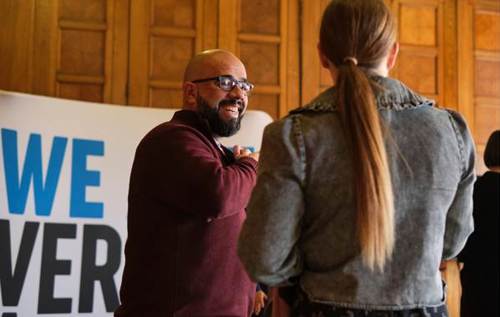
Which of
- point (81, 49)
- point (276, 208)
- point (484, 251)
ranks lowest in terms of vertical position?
point (484, 251)

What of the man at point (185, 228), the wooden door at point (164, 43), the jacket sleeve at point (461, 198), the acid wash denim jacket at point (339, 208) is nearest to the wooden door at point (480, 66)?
the wooden door at point (164, 43)

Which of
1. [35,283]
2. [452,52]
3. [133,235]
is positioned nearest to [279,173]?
[133,235]

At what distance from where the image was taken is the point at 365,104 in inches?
42.8

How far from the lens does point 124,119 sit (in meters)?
3.49

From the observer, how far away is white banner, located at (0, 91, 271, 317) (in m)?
3.15

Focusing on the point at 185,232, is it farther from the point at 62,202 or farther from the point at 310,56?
the point at 310,56

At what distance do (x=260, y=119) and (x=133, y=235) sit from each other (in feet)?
6.80

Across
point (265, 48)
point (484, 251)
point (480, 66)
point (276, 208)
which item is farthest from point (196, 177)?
point (480, 66)

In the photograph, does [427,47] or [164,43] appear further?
[427,47]

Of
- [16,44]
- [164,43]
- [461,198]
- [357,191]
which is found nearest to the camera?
[357,191]

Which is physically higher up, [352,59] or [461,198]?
[352,59]

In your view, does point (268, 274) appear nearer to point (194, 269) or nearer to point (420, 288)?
point (420, 288)

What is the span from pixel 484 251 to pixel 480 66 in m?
2.18

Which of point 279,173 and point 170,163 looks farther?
point 170,163
